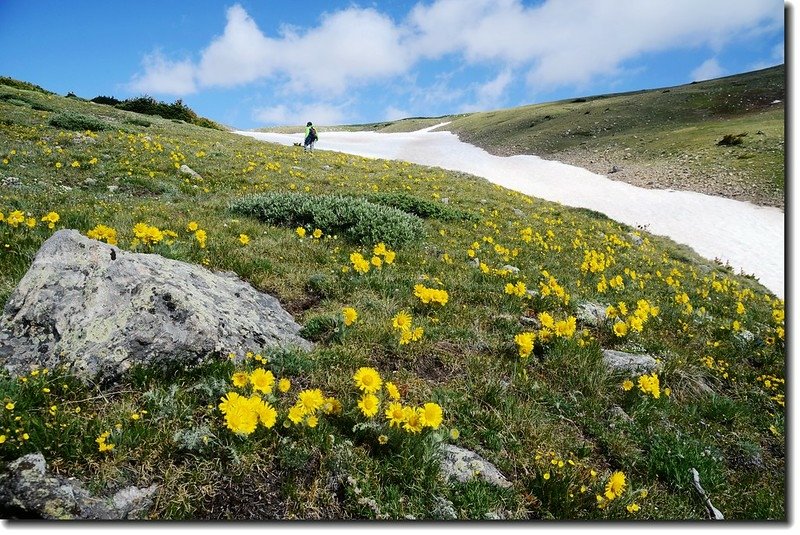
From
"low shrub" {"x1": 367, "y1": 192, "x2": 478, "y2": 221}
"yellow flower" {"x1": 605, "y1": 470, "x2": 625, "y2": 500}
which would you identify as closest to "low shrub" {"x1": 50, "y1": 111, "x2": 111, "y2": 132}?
"low shrub" {"x1": 367, "y1": 192, "x2": 478, "y2": 221}

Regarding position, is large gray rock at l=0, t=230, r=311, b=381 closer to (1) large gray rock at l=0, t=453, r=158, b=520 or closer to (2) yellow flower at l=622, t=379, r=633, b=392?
(1) large gray rock at l=0, t=453, r=158, b=520

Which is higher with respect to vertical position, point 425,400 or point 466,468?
point 425,400

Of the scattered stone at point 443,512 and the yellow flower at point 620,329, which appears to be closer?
the scattered stone at point 443,512

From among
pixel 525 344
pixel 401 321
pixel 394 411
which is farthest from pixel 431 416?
pixel 525 344

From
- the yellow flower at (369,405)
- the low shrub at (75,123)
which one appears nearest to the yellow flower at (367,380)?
the yellow flower at (369,405)

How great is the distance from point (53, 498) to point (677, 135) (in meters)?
49.1

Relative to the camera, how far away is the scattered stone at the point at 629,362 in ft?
16.8

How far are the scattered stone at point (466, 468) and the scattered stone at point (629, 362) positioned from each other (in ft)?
7.66

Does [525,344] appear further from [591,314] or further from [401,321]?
[591,314]

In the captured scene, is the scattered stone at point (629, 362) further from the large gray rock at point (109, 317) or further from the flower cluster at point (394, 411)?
the large gray rock at point (109, 317)

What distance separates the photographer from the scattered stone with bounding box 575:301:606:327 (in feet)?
21.0

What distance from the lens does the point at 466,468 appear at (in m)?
3.41

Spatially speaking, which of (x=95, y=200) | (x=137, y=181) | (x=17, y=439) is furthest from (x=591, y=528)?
(x=137, y=181)

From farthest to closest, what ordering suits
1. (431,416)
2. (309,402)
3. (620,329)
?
(620,329) < (431,416) < (309,402)
